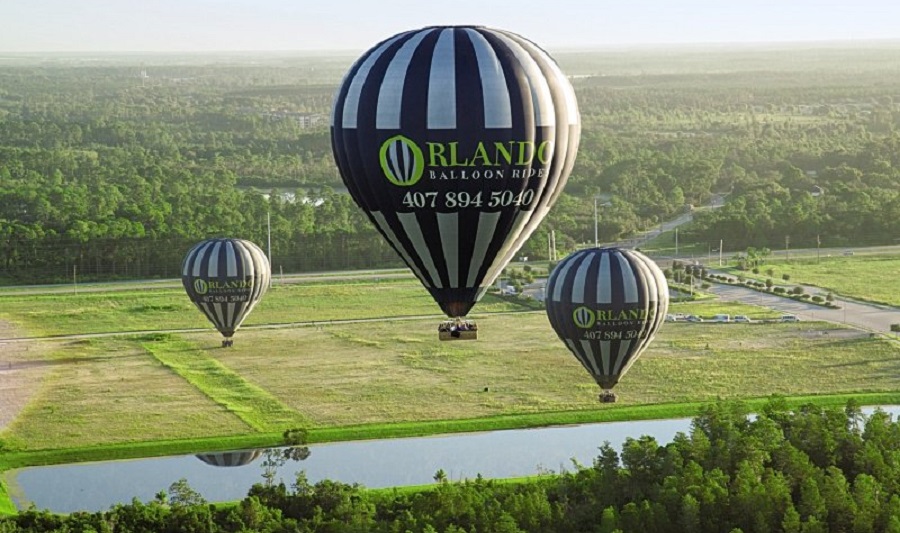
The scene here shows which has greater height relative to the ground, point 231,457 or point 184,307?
point 231,457

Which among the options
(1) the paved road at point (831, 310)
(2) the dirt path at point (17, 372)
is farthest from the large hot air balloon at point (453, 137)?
(1) the paved road at point (831, 310)

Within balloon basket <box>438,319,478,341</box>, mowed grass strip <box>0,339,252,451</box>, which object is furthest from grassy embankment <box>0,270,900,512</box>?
balloon basket <box>438,319,478,341</box>

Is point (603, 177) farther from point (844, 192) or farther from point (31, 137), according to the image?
point (31, 137)

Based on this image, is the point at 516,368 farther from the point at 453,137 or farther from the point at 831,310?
the point at 453,137

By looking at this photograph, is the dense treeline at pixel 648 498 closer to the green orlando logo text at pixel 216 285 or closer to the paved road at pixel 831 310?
the green orlando logo text at pixel 216 285

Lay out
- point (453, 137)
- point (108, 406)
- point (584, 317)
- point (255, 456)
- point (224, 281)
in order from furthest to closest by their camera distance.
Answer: point (224, 281), point (108, 406), point (584, 317), point (255, 456), point (453, 137)

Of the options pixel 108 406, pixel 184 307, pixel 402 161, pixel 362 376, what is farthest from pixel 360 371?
pixel 402 161
